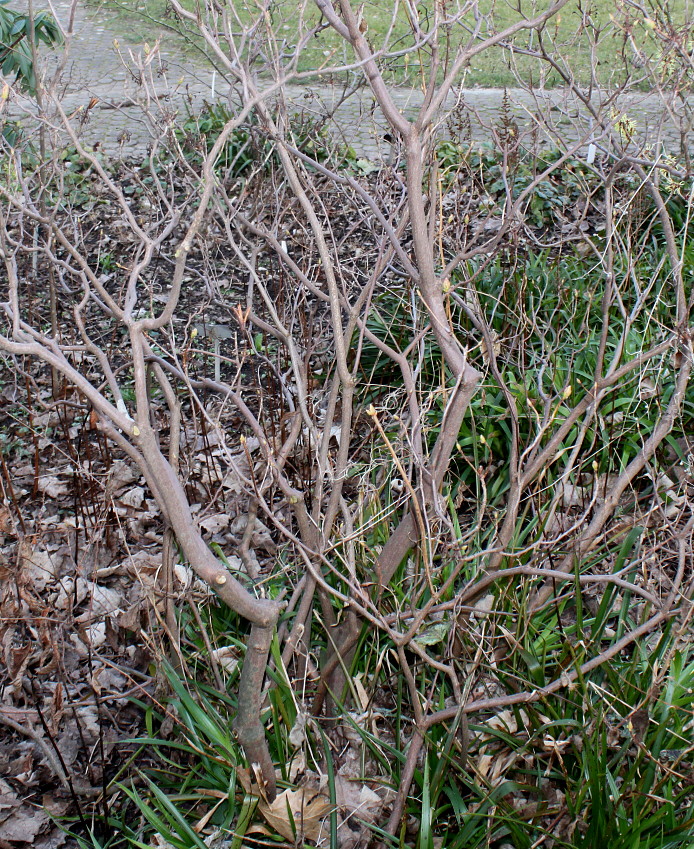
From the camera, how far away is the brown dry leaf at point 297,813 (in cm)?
195

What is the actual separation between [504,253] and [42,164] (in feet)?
7.84

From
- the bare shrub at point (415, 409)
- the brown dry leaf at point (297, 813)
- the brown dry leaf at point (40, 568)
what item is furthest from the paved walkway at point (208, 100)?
the brown dry leaf at point (297, 813)

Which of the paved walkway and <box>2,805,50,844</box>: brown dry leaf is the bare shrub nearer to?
<box>2,805,50,844</box>: brown dry leaf

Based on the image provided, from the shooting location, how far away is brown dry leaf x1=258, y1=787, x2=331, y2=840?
1952 mm

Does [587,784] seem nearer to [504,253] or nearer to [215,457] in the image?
[215,457]

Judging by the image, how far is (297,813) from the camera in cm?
197

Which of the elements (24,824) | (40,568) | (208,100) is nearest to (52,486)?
(40,568)

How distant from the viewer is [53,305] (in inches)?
145

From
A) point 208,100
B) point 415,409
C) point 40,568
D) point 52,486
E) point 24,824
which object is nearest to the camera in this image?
point 415,409

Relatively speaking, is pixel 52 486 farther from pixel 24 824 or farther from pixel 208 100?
pixel 208 100

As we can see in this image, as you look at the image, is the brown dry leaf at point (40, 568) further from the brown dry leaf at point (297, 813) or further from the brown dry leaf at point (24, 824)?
the brown dry leaf at point (297, 813)

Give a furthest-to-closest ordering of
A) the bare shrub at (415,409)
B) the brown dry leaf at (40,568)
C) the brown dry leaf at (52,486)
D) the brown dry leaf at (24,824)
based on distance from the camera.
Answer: the brown dry leaf at (52,486), the brown dry leaf at (40,568), the brown dry leaf at (24,824), the bare shrub at (415,409)

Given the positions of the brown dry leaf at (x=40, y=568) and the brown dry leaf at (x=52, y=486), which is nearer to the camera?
the brown dry leaf at (x=40, y=568)

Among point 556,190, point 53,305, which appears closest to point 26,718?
point 53,305
